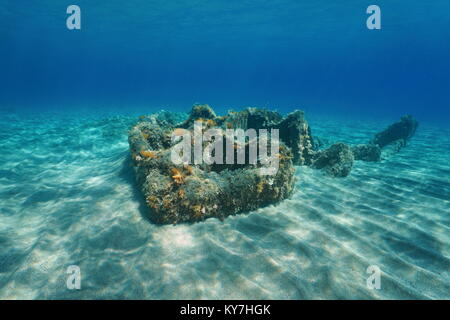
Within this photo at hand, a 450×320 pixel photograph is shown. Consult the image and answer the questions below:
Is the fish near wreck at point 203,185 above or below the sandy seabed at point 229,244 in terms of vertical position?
above

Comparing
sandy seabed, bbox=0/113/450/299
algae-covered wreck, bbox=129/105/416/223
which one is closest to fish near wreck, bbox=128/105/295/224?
algae-covered wreck, bbox=129/105/416/223

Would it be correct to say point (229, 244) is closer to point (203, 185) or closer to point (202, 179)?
point (203, 185)

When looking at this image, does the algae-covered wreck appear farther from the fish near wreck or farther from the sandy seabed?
the sandy seabed

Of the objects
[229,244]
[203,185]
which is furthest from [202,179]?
[229,244]

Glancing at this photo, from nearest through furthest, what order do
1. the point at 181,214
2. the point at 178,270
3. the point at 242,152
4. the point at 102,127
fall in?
the point at 178,270, the point at 181,214, the point at 242,152, the point at 102,127

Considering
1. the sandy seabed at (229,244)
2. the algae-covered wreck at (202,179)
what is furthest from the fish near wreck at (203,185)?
the sandy seabed at (229,244)

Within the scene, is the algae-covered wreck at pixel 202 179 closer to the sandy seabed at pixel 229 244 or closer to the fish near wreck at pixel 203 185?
the fish near wreck at pixel 203 185

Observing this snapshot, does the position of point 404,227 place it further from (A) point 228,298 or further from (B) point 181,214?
(B) point 181,214

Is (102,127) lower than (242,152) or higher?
higher

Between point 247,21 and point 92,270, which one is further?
point 247,21
